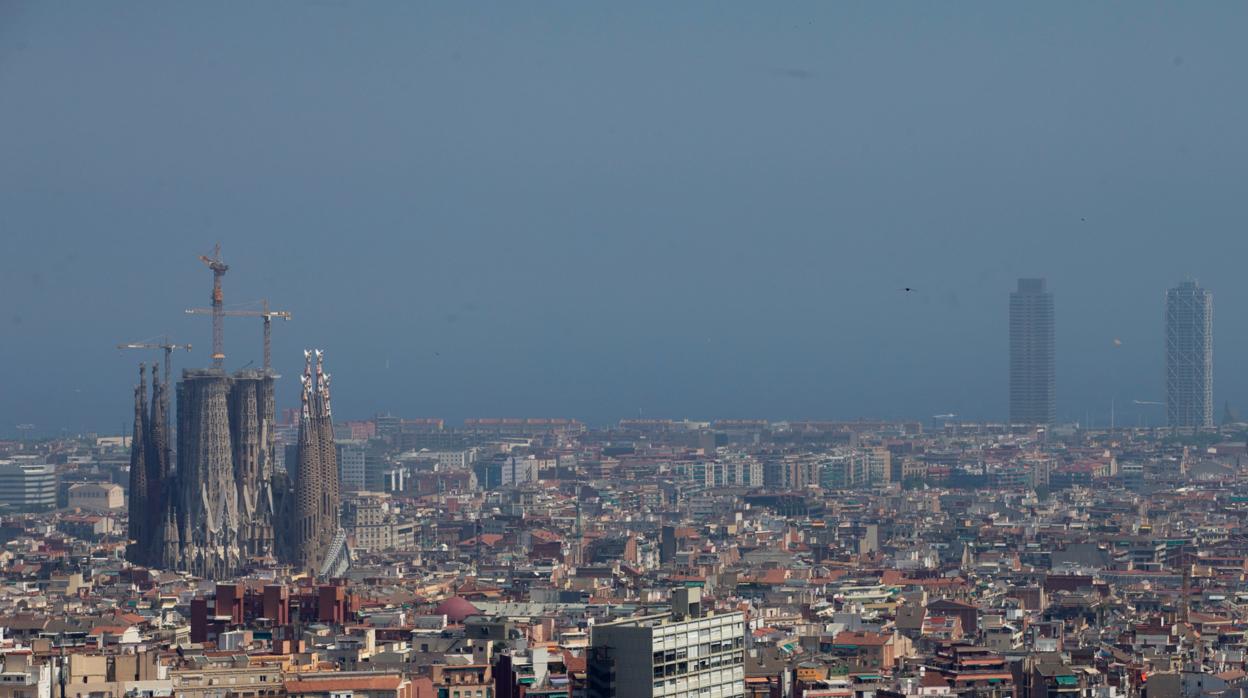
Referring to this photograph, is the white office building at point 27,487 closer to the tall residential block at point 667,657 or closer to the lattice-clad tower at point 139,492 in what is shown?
the lattice-clad tower at point 139,492

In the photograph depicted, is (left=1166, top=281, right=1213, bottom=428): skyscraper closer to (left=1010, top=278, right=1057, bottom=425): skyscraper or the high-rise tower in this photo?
(left=1010, top=278, right=1057, bottom=425): skyscraper

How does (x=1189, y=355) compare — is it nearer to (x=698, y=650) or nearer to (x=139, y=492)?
(x=139, y=492)

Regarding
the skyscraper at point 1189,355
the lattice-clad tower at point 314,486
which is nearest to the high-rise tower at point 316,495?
the lattice-clad tower at point 314,486

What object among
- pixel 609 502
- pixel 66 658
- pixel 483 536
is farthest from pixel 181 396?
pixel 66 658

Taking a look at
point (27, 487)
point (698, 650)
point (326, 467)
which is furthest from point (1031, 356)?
point (698, 650)

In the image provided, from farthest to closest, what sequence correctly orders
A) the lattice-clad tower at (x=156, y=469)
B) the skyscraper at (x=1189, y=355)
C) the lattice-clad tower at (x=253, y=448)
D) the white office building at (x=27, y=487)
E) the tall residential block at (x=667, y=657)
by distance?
the skyscraper at (x=1189, y=355)
the white office building at (x=27, y=487)
the lattice-clad tower at (x=253, y=448)
the lattice-clad tower at (x=156, y=469)
the tall residential block at (x=667, y=657)

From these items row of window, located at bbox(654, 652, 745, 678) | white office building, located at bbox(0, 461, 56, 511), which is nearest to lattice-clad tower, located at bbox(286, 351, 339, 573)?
white office building, located at bbox(0, 461, 56, 511)
